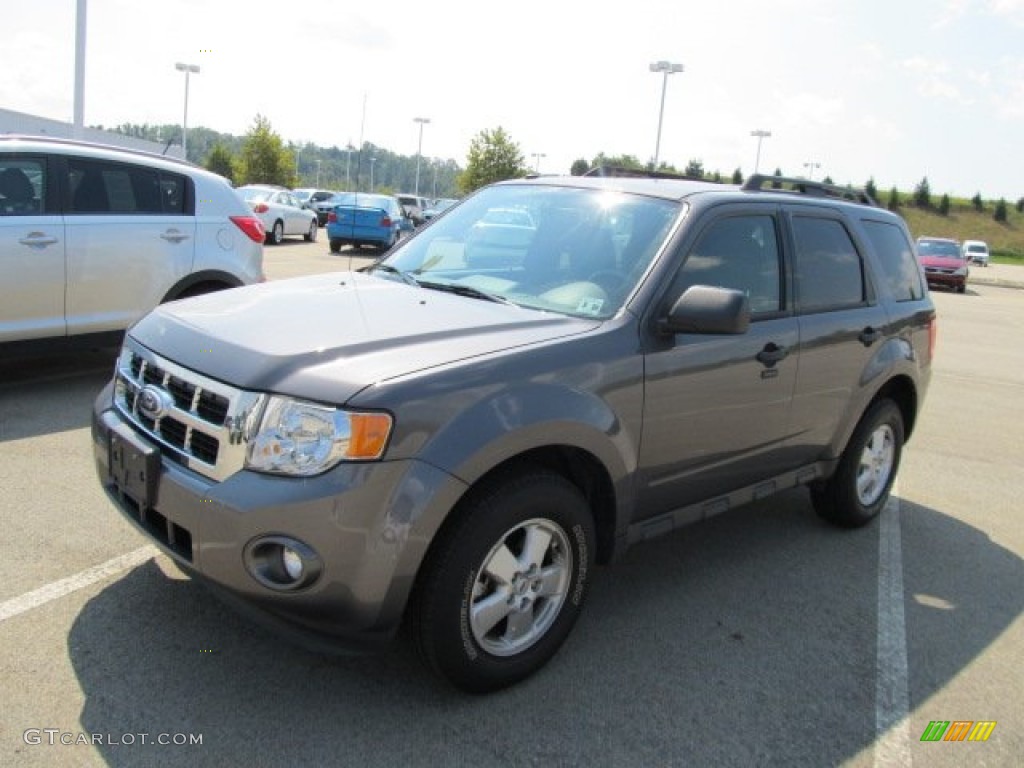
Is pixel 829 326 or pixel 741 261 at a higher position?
pixel 741 261

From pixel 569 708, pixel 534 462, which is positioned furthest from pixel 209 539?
pixel 569 708

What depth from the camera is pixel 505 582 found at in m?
2.99

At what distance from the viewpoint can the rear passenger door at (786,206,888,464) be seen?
430 centimetres

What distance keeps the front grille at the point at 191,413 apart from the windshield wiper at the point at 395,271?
120 centimetres

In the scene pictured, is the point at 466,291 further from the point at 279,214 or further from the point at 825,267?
the point at 279,214

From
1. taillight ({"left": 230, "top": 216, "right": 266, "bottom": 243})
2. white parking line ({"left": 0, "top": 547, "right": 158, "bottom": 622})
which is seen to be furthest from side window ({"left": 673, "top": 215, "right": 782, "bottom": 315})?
taillight ({"left": 230, "top": 216, "right": 266, "bottom": 243})

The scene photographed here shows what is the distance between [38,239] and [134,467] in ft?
12.8

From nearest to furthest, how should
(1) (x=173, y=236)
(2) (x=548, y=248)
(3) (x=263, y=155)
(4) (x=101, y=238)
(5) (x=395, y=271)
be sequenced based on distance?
(2) (x=548, y=248), (5) (x=395, y=271), (4) (x=101, y=238), (1) (x=173, y=236), (3) (x=263, y=155)

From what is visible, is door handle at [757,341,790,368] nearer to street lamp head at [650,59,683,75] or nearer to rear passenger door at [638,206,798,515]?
rear passenger door at [638,206,798,515]

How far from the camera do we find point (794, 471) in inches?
175

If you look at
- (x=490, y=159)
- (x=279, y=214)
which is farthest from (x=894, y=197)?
(x=279, y=214)

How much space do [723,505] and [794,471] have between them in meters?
0.67

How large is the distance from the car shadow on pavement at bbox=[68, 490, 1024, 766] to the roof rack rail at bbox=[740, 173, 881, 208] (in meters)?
2.02

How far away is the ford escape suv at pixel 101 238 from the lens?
236 inches
